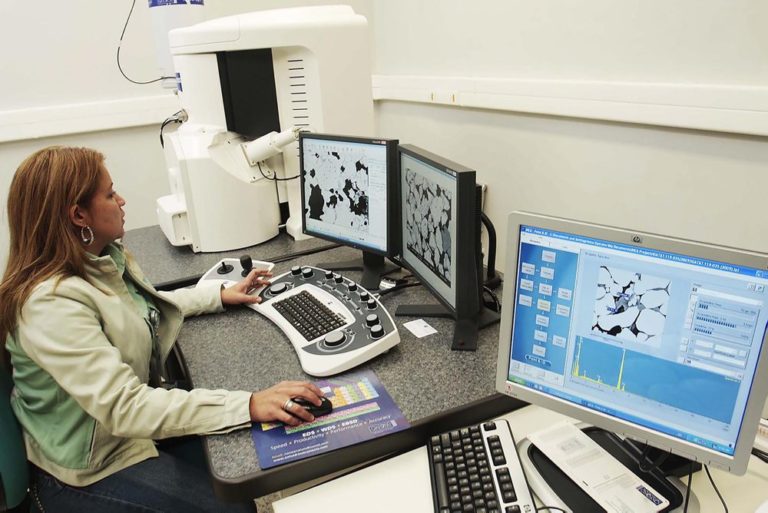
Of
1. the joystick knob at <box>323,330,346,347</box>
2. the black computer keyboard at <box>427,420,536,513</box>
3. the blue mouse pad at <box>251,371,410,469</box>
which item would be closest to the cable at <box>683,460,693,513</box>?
the black computer keyboard at <box>427,420,536,513</box>

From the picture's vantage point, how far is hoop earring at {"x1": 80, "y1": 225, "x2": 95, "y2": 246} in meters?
1.02

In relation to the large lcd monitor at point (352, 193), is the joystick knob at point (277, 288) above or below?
below

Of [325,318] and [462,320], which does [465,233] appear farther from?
[325,318]

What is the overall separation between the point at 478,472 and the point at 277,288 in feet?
2.54

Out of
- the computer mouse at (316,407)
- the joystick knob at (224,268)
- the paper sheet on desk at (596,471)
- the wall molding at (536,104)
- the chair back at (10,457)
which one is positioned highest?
the wall molding at (536,104)

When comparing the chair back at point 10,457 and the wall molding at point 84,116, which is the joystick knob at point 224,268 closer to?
the chair back at point 10,457

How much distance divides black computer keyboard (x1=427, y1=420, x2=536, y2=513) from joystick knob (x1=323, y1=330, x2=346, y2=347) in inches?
12.1

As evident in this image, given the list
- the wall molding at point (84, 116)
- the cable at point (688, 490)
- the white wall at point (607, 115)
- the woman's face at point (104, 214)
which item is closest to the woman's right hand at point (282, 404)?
the woman's face at point (104, 214)

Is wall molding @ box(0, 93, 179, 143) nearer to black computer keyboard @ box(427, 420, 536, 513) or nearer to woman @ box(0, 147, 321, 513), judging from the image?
woman @ box(0, 147, 321, 513)

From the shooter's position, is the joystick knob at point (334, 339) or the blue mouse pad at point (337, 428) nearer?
the blue mouse pad at point (337, 428)

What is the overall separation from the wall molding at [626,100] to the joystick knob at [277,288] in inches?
42.8

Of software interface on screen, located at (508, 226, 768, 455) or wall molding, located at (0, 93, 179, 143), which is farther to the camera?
wall molding, located at (0, 93, 179, 143)

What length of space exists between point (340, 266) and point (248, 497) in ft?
2.78

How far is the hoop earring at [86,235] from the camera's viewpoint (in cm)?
102
